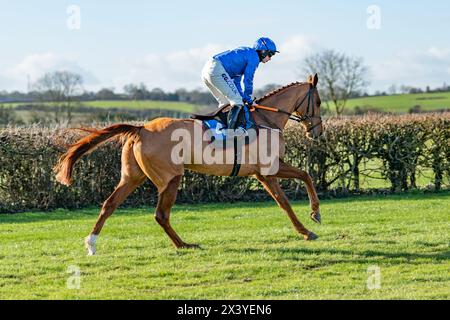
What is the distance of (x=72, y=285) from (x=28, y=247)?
2647 mm

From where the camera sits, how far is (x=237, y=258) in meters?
8.19

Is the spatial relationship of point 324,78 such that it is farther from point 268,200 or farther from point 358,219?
point 358,219

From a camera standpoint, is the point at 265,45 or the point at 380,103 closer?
the point at 265,45

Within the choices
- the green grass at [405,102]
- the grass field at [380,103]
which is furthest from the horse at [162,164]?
the green grass at [405,102]

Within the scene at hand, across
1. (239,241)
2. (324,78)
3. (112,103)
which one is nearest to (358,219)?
(239,241)

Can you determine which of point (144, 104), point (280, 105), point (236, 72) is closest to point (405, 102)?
point (144, 104)

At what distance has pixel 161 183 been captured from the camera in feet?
28.9

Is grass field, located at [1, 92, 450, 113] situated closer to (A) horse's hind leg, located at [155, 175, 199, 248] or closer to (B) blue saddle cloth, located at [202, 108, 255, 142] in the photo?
(B) blue saddle cloth, located at [202, 108, 255, 142]

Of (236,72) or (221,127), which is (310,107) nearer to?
(236,72)

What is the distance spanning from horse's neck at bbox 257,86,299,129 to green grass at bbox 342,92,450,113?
28.6 meters

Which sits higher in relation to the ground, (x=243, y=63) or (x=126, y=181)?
(x=243, y=63)

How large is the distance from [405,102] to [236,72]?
33550mm

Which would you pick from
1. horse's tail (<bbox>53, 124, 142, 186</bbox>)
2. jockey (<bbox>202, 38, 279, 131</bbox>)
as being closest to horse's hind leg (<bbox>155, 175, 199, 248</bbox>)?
horse's tail (<bbox>53, 124, 142, 186</bbox>)

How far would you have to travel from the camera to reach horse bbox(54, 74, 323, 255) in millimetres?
8680
